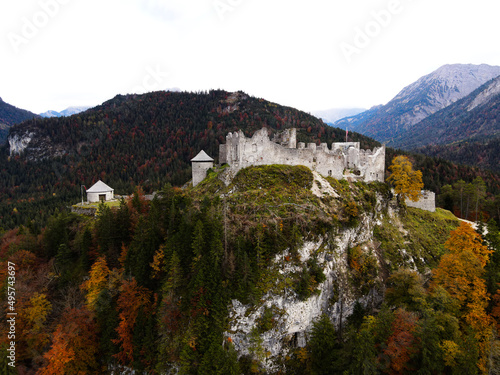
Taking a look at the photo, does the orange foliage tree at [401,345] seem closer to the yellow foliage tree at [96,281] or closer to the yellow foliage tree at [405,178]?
the yellow foliage tree at [405,178]

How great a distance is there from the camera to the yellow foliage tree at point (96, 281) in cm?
3265

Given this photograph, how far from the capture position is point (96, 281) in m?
33.5

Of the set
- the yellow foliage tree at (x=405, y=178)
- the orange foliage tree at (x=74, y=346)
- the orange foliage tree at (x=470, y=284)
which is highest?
the yellow foliage tree at (x=405, y=178)

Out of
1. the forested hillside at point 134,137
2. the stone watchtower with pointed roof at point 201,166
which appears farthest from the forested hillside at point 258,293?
the forested hillside at point 134,137

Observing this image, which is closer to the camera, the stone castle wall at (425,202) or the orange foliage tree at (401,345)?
the orange foliage tree at (401,345)

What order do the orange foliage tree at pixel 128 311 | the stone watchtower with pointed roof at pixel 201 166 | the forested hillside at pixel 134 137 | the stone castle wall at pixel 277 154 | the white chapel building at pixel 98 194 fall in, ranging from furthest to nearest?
the forested hillside at pixel 134 137
the white chapel building at pixel 98 194
the stone watchtower with pointed roof at pixel 201 166
the stone castle wall at pixel 277 154
the orange foliage tree at pixel 128 311

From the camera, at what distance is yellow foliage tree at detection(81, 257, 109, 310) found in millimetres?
32650

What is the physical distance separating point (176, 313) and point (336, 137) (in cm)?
11485

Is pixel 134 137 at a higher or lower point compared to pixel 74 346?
higher

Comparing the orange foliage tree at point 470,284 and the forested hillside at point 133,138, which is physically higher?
the forested hillside at point 133,138

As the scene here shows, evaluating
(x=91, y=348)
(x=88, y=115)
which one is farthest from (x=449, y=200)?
(x=88, y=115)

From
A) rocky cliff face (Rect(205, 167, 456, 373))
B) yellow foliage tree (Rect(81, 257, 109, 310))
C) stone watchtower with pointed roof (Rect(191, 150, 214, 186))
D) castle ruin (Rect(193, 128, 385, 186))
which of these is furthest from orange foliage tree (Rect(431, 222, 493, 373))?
yellow foliage tree (Rect(81, 257, 109, 310))

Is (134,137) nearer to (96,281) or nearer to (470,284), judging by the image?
(96,281)

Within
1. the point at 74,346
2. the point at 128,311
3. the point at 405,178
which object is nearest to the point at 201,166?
the point at 128,311
